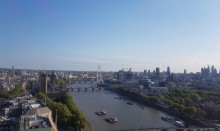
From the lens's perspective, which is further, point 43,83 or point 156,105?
point 43,83

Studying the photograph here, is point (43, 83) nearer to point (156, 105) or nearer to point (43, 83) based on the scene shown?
point (43, 83)

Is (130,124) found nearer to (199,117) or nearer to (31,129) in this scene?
(199,117)

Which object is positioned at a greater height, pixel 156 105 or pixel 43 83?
pixel 43 83

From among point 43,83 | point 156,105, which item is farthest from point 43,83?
point 156,105

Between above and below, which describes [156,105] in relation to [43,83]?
below

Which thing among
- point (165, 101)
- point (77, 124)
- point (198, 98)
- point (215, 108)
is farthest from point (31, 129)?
point (198, 98)

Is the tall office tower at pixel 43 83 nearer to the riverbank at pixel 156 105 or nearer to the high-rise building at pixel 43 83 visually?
the high-rise building at pixel 43 83

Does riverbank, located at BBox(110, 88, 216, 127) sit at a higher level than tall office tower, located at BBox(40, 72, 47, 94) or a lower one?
lower

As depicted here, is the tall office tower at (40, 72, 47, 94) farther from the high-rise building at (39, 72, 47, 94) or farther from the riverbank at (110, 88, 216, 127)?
the riverbank at (110, 88, 216, 127)

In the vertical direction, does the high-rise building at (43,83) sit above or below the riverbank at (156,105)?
above

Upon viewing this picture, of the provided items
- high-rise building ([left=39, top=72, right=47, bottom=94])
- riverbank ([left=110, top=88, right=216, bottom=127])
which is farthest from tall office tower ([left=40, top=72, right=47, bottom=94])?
riverbank ([left=110, top=88, right=216, bottom=127])

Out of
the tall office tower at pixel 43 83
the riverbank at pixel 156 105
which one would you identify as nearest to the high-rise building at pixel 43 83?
the tall office tower at pixel 43 83
